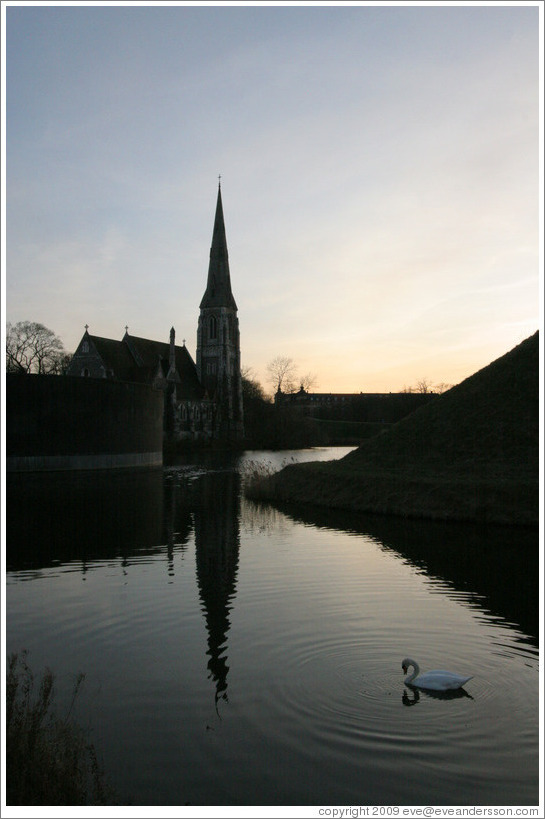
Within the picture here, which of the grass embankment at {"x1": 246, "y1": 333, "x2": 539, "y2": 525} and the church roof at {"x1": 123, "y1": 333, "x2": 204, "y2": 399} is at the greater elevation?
the church roof at {"x1": 123, "y1": 333, "x2": 204, "y2": 399}

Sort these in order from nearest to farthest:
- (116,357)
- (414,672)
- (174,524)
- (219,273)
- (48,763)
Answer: (48,763), (414,672), (174,524), (116,357), (219,273)

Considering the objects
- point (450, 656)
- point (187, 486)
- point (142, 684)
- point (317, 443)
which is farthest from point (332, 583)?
point (317, 443)

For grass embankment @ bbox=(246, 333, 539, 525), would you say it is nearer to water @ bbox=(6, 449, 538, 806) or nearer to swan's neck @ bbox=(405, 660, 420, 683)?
water @ bbox=(6, 449, 538, 806)

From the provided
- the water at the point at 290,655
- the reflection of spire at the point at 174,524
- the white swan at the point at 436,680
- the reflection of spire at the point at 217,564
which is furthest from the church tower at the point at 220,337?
the white swan at the point at 436,680

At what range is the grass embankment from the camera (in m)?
22.8

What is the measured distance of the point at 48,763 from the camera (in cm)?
590

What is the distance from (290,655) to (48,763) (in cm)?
448

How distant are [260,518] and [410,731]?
54.6 ft

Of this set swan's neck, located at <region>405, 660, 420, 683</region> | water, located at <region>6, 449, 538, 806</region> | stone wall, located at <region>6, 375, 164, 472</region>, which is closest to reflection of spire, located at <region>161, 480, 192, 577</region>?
water, located at <region>6, 449, 538, 806</region>

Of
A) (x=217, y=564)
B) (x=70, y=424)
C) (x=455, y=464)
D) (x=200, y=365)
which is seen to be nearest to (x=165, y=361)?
(x=200, y=365)

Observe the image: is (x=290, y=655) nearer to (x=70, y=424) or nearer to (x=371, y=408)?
(x=70, y=424)

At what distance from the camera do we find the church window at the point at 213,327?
4237 inches

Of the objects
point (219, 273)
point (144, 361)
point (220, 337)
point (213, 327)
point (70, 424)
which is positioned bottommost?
point (70, 424)

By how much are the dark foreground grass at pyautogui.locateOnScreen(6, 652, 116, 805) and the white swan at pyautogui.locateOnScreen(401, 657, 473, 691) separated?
3.93 m
